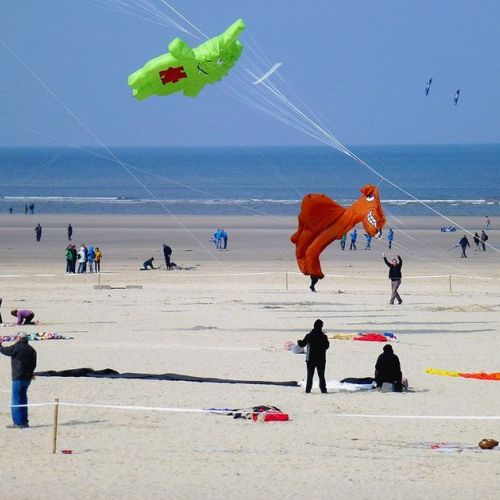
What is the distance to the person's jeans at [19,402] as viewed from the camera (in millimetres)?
11289

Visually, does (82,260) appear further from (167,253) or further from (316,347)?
(316,347)

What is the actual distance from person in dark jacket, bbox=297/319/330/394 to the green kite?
6.40m

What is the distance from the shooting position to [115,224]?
5469cm

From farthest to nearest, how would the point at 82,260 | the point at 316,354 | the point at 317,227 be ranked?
1. the point at 82,260
2. the point at 317,227
3. the point at 316,354

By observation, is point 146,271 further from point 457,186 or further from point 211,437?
point 457,186

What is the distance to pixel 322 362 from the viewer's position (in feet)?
43.8

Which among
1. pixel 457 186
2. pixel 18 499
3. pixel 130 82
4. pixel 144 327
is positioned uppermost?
pixel 457 186

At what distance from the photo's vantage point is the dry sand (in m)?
9.66

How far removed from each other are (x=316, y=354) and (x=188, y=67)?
6.75m

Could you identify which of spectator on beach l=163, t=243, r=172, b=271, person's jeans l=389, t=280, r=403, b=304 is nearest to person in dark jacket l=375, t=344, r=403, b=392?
person's jeans l=389, t=280, r=403, b=304

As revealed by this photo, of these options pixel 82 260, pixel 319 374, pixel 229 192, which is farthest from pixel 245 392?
pixel 229 192

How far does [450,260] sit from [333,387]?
24355 millimetres

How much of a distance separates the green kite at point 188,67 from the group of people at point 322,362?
251 inches

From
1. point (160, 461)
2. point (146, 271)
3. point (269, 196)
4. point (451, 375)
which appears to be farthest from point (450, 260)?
point (269, 196)
